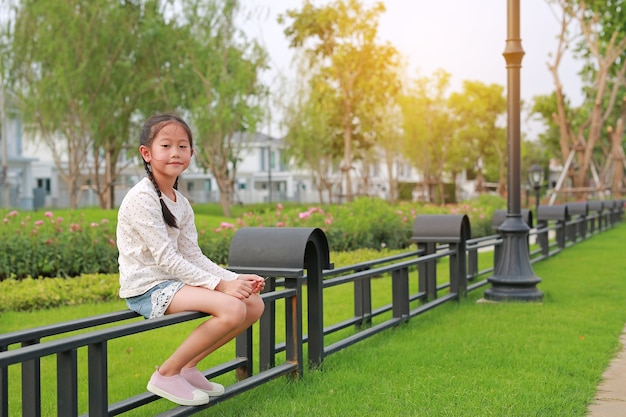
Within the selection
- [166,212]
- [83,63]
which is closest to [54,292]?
[166,212]

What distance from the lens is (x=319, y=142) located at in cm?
4116

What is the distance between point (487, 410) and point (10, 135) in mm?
41546

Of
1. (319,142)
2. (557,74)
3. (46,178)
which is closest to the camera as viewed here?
(557,74)

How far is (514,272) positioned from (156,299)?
19.3ft

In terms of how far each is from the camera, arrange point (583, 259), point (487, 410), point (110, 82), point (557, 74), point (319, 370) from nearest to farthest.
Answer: point (487, 410) < point (319, 370) < point (583, 259) < point (110, 82) < point (557, 74)

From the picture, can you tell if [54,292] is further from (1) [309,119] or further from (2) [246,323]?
(1) [309,119]

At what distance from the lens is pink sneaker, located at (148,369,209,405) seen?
3.79m

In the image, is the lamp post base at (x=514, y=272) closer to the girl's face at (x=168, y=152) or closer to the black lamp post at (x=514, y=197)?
the black lamp post at (x=514, y=197)

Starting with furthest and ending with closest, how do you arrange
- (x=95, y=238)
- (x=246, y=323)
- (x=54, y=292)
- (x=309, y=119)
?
(x=309, y=119) < (x=95, y=238) < (x=54, y=292) < (x=246, y=323)

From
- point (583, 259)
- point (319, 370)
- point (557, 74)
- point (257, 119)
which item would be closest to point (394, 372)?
point (319, 370)

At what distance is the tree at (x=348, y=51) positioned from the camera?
35.6 metres

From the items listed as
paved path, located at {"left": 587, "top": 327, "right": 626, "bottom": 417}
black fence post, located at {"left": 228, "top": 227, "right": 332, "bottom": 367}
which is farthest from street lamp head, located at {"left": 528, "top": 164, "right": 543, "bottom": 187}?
black fence post, located at {"left": 228, "top": 227, "right": 332, "bottom": 367}

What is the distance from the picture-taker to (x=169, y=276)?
12.9ft

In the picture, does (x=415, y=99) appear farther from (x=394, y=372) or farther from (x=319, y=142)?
(x=394, y=372)
